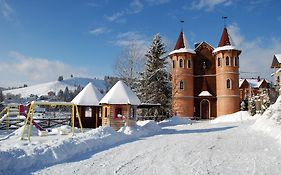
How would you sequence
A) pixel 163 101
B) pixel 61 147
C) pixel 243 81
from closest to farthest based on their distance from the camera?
pixel 61 147 < pixel 163 101 < pixel 243 81

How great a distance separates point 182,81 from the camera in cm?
4359

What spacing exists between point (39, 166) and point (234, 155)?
7.32m

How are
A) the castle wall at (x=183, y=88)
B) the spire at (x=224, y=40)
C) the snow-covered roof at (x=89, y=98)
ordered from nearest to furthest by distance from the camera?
the snow-covered roof at (x=89, y=98) < the castle wall at (x=183, y=88) < the spire at (x=224, y=40)

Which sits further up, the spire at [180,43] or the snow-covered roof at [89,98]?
the spire at [180,43]

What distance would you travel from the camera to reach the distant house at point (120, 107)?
72.8 feet

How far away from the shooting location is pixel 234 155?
12000mm

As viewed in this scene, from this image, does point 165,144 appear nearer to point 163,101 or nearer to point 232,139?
point 232,139

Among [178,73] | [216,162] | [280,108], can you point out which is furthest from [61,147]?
[178,73]

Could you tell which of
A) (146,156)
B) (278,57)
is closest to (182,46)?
(278,57)

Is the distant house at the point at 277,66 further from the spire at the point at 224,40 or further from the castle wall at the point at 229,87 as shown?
the spire at the point at 224,40

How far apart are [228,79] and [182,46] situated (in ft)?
26.2

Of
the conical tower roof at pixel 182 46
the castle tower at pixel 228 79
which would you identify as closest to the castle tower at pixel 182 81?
the conical tower roof at pixel 182 46

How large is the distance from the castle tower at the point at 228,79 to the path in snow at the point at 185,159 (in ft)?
90.0

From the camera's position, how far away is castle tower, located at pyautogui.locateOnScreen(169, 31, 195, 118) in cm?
4300
